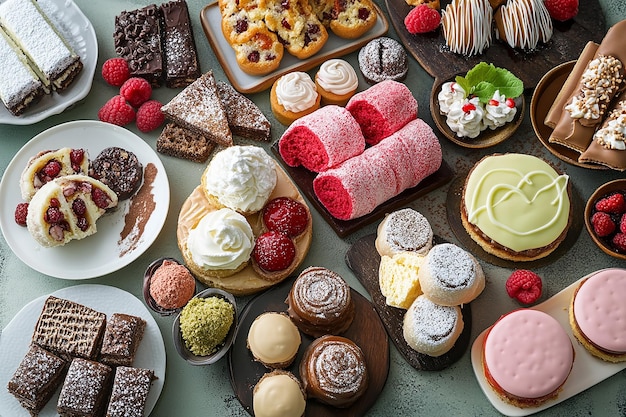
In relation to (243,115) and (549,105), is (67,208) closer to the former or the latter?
(243,115)

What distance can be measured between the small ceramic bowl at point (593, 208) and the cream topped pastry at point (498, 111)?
2.12ft

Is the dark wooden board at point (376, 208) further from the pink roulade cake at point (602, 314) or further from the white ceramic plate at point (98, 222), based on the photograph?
the pink roulade cake at point (602, 314)

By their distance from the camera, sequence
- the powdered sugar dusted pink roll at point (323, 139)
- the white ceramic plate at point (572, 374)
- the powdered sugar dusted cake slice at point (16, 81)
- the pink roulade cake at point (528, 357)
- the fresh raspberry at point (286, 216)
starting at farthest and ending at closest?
the powdered sugar dusted cake slice at point (16, 81) → the powdered sugar dusted pink roll at point (323, 139) → the fresh raspberry at point (286, 216) → the white ceramic plate at point (572, 374) → the pink roulade cake at point (528, 357)

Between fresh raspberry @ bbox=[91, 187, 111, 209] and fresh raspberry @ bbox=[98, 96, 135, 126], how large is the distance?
53cm

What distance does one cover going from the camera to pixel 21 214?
12.4ft

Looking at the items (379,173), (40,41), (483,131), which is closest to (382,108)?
(379,173)

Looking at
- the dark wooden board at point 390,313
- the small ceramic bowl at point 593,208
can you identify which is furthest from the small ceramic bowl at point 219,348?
the small ceramic bowl at point 593,208

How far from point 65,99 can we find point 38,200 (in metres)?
0.78

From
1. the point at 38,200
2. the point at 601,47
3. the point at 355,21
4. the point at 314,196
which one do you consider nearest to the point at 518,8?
the point at 601,47

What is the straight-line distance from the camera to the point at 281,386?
11.0 ft

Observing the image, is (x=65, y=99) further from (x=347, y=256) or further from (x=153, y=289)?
(x=347, y=256)

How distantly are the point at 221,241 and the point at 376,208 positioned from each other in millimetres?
944

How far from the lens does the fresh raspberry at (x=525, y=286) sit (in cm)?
380

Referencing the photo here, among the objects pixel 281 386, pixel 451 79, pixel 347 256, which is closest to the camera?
pixel 281 386
